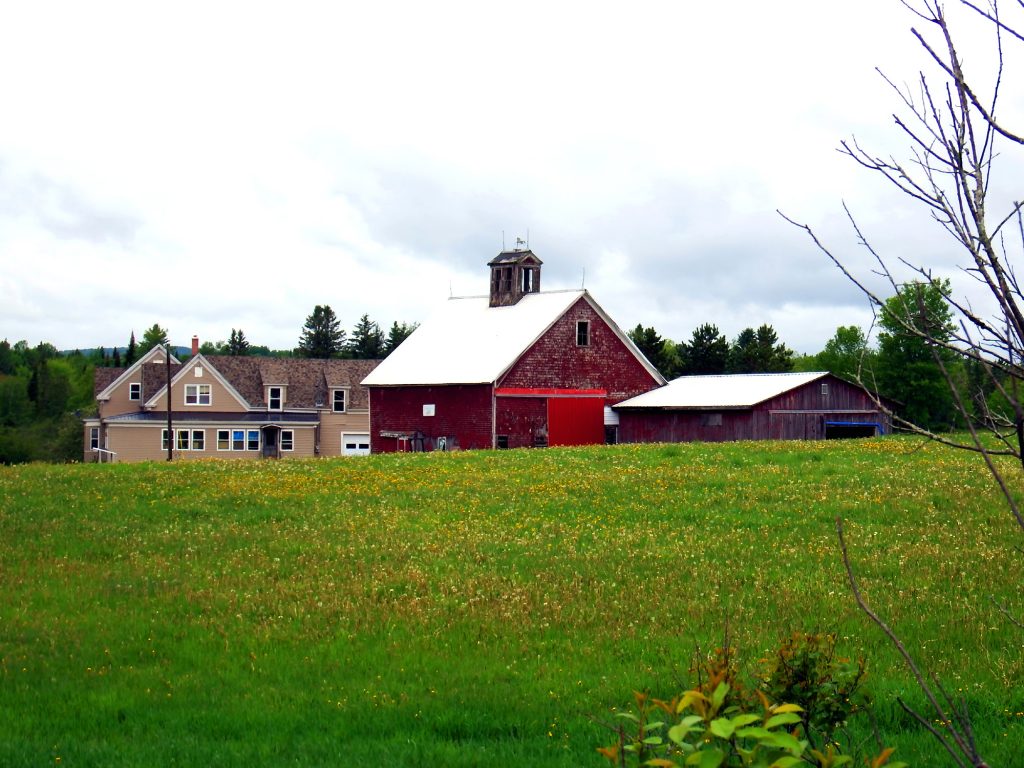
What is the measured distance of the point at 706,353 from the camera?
89.6 m

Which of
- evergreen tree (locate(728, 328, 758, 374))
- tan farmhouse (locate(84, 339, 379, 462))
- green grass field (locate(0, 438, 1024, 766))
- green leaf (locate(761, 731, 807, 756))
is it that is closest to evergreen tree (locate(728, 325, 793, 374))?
evergreen tree (locate(728, 328, 758, 374))

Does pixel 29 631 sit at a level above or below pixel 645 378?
below

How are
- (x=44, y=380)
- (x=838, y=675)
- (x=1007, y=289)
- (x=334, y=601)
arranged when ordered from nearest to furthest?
(x=1007, y=289) → (x=838, y=675) → (x=334, y=601) → (x=44, y=380)

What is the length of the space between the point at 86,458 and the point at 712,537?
64756mm

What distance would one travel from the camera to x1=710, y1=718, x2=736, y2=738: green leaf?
11.8 ft

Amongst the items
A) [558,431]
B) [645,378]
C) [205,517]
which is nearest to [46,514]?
[205,517]

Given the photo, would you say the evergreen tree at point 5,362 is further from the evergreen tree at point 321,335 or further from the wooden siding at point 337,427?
the wooden siding at point 337,427

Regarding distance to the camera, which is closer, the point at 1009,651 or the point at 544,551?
the point at 1009,651

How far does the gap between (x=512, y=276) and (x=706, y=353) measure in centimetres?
3933

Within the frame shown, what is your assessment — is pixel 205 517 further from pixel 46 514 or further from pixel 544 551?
pixel 544 551

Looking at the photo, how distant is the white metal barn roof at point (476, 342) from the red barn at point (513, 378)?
0.06 metres

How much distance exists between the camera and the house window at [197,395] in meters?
70.8

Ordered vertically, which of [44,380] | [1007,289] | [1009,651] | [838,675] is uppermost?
[44,380]

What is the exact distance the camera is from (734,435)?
44156 millimetres
